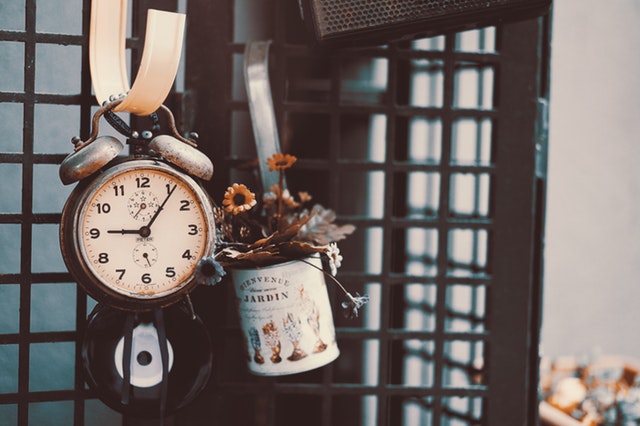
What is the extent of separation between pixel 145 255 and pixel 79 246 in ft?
0.34

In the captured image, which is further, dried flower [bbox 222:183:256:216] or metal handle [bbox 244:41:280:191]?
metal handle [bbox 244:41:280:191]

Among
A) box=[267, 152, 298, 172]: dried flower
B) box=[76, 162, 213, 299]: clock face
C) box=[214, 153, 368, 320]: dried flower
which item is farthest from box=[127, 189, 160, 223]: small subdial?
box=[267, 152, 298, 172]: dried flower

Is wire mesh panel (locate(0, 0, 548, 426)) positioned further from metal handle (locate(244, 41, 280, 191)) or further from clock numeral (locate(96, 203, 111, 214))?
clock numeral (locate(96, 203, 111, 214))

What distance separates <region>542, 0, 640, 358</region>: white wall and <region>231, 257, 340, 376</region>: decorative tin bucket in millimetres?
2042

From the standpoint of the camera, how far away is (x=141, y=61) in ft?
3.55

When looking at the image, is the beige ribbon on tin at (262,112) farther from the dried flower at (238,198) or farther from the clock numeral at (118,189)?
the clock numeral at (118,189)

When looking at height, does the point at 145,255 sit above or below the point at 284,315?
above

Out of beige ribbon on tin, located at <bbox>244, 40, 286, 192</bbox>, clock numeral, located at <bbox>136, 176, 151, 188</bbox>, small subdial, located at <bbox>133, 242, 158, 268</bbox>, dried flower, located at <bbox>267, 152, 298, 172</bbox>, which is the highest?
beige ribbon on tin, located at <bbox>244, 40, 286, 192</bbox>

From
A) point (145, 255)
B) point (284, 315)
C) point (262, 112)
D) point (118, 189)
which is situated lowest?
point (284, 315)

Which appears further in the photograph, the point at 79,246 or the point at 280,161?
the point at 280,161

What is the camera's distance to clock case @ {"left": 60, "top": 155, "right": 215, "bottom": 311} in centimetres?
100

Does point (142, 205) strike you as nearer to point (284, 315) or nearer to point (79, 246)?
point (79, 246)

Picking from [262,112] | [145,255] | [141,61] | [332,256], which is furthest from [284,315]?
[141,61]

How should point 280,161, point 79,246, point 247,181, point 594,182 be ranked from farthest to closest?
1. point 594,182
2. point 247,181
3. point 280,161
4. point 79,246
